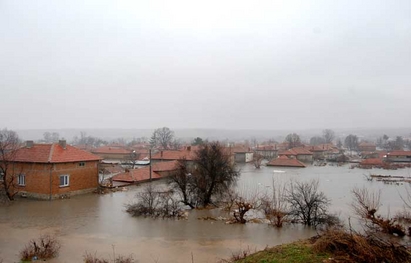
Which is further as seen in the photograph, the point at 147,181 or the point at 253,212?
the point at 147,181

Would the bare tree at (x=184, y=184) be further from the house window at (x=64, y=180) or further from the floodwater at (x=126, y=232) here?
the house window at (x=64, y=180)

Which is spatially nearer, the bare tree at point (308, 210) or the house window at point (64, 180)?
the bare tree at point (308, 210)

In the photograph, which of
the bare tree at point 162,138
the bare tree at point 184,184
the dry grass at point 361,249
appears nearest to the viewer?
the dry grass at point 361,249

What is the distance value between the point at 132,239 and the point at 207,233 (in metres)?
3.87

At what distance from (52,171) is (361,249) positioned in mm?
23009

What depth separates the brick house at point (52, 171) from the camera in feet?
84.5

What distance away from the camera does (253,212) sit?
22.4 meters

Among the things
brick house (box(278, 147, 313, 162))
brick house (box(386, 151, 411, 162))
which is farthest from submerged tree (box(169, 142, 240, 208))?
brick house (box(386, 151, 411, 162))

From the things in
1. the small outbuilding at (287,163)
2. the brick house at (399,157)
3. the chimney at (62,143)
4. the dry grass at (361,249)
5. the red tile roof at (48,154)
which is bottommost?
the small outbuilding at (287,163)

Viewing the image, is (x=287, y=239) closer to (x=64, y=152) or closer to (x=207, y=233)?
(x=207, y=233)

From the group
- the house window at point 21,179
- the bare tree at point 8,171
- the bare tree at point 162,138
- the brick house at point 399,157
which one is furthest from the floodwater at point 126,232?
the bare tree at point 162,138

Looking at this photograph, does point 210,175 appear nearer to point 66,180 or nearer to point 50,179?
point 66,180

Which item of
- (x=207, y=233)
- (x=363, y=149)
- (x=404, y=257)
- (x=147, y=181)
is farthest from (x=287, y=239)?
(x=363, y=149)

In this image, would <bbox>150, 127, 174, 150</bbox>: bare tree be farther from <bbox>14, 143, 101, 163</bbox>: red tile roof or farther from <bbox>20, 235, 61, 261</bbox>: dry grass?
<bbox>20, 235, 61, 261</bbox>: dry grass
